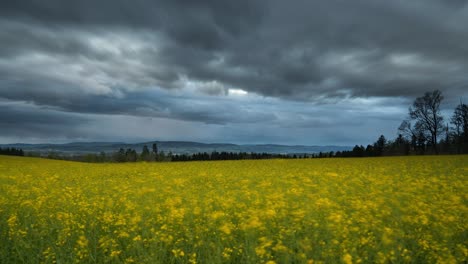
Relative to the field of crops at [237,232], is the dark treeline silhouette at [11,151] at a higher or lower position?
higher

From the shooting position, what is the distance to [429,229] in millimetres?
8828

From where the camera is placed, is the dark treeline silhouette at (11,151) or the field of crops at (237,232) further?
the dark treeline silhouette at (11,151)

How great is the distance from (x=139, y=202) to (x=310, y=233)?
6.70 meters

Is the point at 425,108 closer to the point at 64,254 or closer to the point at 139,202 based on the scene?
the point at 139,202

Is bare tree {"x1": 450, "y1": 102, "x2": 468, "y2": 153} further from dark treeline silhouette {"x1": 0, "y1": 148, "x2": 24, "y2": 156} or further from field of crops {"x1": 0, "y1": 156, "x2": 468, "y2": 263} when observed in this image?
Result: dark treeline silhouette {"x1": 0, "y1": 148, "x2": 24, "y2": 156}

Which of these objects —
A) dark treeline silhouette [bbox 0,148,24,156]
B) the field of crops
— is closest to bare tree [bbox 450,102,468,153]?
the field of crops

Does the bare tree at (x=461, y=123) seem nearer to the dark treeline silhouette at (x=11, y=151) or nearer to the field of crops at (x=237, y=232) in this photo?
the field of crops at (x=237, y=232)

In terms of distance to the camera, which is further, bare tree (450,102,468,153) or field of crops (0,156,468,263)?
bare tree (450,102,468,153)

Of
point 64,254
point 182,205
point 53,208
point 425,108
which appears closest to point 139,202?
point 182,205

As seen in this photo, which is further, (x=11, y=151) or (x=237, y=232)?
(x=11, y=151)

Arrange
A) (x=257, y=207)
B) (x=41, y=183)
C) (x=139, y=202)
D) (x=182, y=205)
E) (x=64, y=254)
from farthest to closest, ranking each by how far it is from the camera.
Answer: (x=41, y=183)
(x=139, y=202)
(x=182, y=205)
(x=257, y=207)
(x=64, y=254)

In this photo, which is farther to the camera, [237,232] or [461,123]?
[461,123]

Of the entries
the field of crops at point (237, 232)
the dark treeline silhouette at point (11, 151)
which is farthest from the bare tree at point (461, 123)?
the dark treeline silhouette at point (11, 151)

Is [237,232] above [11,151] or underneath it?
underneath
